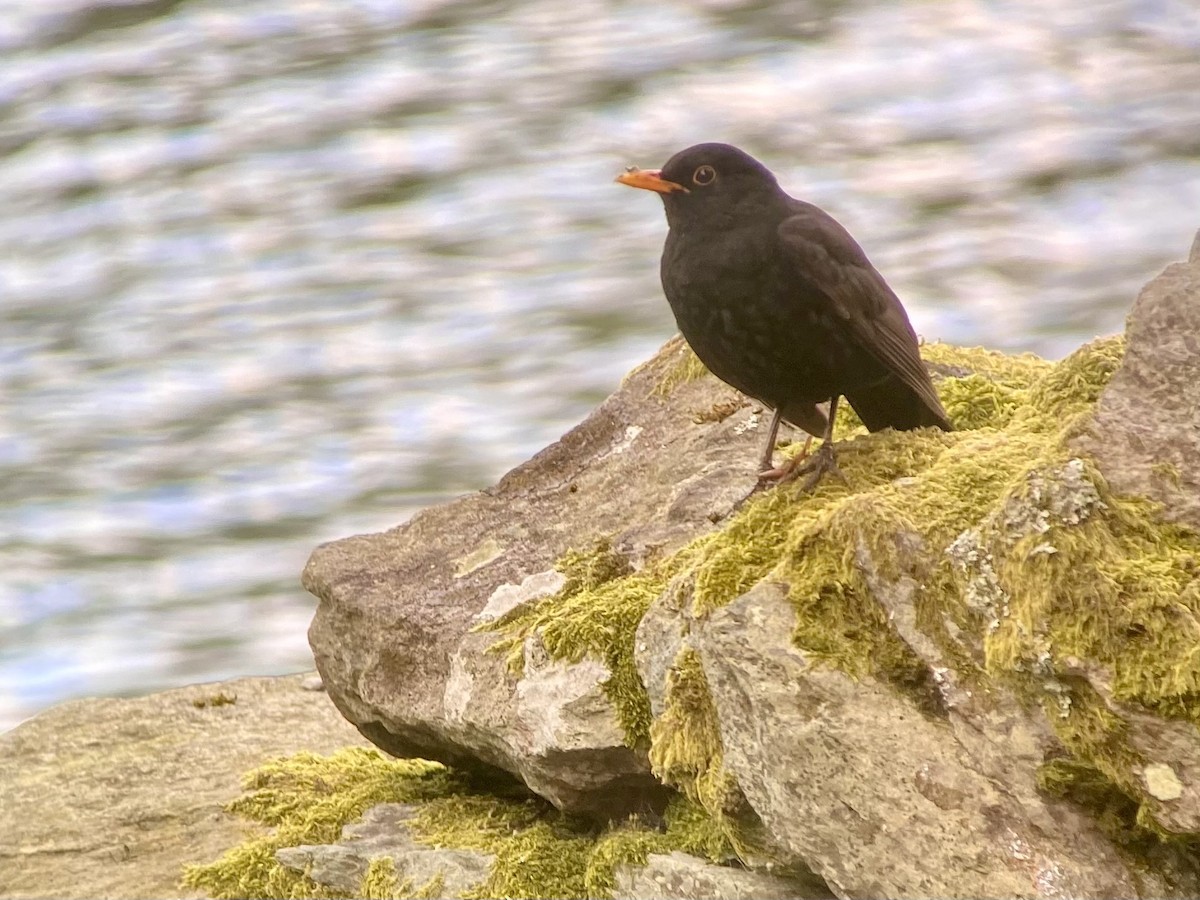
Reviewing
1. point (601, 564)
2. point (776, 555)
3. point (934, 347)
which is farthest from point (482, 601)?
point (934, 347)

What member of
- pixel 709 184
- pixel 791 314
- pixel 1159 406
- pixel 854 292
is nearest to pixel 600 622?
pixel 791 314

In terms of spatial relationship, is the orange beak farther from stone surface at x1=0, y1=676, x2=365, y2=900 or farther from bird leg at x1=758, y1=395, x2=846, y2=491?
stone surface at x1=0, y1=676, x2=365, y2=900

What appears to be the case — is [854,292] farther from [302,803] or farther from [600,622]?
[302,803]

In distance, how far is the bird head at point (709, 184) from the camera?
14.0ft

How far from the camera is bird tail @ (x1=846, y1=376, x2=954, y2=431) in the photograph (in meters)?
4.12

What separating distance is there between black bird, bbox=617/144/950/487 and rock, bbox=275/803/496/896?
1.28 m

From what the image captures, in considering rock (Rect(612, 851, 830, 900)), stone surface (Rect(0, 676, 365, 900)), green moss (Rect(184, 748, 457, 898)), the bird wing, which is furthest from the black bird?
stone surface (Rect(0, 676, 365, 900))

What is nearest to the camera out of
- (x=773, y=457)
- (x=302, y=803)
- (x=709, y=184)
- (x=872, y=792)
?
(x=872, y=792)

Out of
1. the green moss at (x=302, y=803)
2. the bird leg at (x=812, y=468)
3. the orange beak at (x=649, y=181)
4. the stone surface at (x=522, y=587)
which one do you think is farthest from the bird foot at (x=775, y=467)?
the green moss at (x=302, y=803)

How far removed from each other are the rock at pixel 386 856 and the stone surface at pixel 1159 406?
1904 mm

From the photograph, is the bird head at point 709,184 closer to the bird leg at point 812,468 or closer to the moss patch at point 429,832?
the bird leg at point 812,468

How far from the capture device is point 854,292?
4.10m

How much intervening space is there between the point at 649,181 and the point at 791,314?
2.13 ft

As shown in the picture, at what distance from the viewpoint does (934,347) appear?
516 cm
